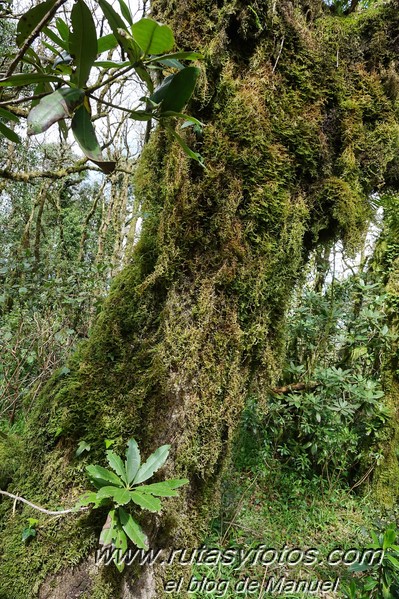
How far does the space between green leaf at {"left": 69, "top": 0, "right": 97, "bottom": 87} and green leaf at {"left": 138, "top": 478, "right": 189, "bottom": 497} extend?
86cm

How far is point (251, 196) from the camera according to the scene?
1055mm

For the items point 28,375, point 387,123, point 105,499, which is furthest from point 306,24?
point 28,375

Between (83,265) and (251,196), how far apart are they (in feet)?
9.67

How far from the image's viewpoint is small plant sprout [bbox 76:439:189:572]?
0.82 m

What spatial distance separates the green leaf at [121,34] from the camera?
0.58m

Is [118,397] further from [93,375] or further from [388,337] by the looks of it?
[388,337]

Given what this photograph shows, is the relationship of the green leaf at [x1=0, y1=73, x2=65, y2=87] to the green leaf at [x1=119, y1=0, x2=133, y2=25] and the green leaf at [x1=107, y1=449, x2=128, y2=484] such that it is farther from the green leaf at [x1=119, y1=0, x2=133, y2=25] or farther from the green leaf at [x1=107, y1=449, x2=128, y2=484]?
the green leaf at [x1=107, y1=449, x2=128, y2=484]

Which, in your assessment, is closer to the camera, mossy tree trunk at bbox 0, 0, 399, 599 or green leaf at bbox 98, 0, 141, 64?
green leaf at bbox 98, 0, 141, 64

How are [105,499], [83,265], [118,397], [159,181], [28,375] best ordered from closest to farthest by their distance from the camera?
[105,499], [118,397], [159,181], [28,375], [83,265]

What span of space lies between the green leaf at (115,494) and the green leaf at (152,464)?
35 mm

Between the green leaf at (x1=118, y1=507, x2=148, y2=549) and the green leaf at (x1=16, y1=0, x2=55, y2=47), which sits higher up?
the green leaf at (x1=16, y1=0, x2=55, y2=47)

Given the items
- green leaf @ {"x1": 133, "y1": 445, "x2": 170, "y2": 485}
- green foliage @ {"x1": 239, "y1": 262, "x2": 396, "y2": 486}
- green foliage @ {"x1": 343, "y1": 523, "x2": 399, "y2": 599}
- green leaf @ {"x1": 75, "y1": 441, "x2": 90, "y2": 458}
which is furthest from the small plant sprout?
green foliage @ {"x1": 239, "y1": 262, "x2": 396, "y2": 486}

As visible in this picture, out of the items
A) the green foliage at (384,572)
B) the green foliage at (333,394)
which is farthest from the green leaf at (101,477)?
the green foliage at (333,394)

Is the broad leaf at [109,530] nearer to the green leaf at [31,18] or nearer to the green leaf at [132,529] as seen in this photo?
the green leaf at [132,529]
